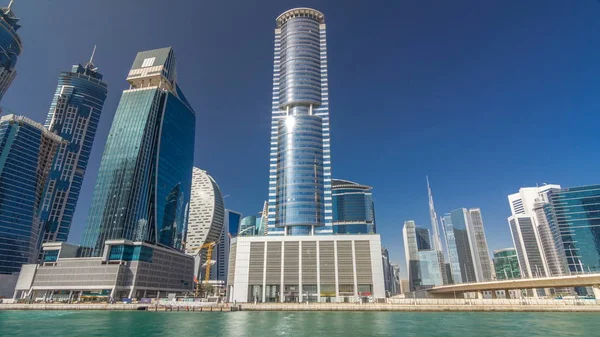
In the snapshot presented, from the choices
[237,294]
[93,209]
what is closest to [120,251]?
[93,209]

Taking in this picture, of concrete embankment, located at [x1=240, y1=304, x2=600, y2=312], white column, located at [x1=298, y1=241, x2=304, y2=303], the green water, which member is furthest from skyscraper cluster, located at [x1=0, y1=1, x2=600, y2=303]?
the green water

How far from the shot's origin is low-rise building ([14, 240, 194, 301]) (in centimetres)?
14900

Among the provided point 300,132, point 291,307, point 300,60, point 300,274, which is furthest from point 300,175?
point 300,60

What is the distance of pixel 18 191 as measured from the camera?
181 meters

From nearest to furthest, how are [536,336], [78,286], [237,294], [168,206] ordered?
[536,336]
[237,294]
[78,286]
[168,206]

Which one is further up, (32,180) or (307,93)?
(307,93)

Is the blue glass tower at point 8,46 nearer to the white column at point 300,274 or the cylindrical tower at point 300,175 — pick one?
the cylindrical tower at point 300,175

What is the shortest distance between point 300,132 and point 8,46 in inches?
7165

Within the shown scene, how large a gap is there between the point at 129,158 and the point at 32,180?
6803cm

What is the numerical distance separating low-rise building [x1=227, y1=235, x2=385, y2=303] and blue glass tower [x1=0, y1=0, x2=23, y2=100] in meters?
170

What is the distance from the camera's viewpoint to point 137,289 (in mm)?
152625

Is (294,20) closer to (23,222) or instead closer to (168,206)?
(168,206)

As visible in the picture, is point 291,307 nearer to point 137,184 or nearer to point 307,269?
point 307,269

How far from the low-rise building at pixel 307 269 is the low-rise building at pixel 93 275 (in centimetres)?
4966
